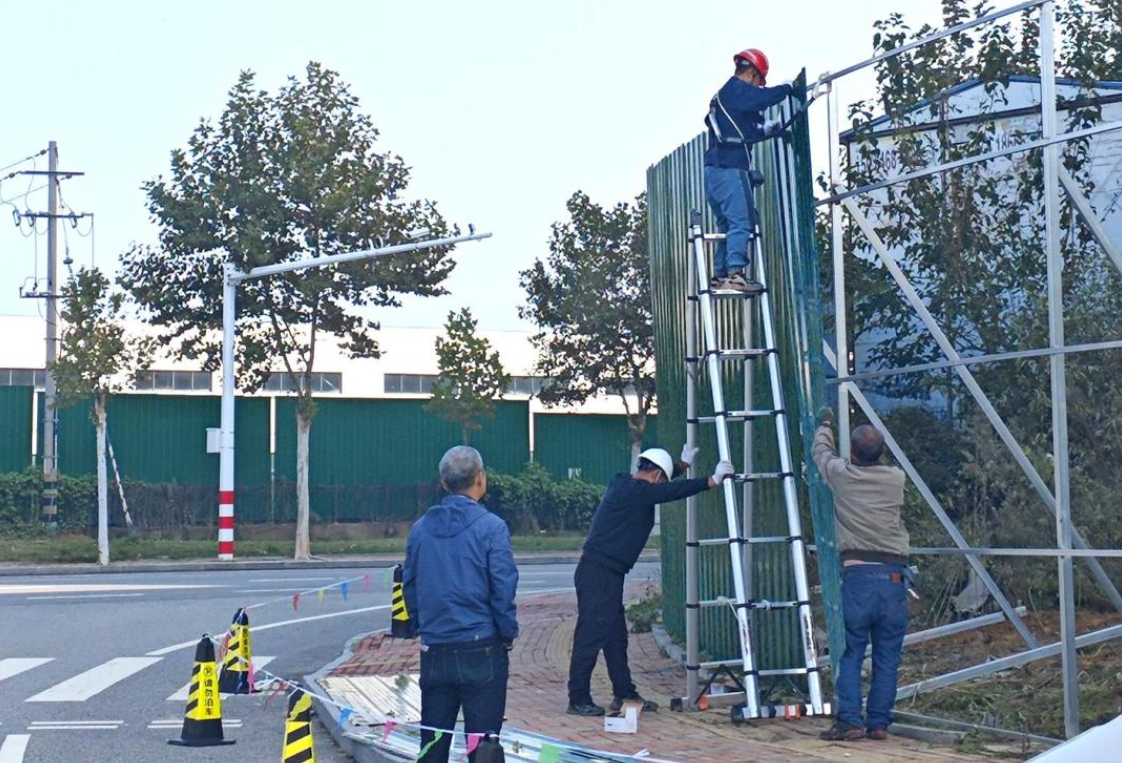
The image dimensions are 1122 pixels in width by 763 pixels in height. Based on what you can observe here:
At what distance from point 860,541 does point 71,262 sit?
110ft

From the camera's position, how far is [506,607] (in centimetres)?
705

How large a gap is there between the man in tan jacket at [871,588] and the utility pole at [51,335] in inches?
1021

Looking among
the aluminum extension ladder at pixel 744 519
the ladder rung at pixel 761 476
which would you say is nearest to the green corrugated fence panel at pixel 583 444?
the aluminum extension ladder at pixel 744 519

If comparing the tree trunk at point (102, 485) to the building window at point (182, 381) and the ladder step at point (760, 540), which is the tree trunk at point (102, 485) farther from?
the ladder step at point (760, 540)

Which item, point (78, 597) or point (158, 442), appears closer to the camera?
point (78, 597)

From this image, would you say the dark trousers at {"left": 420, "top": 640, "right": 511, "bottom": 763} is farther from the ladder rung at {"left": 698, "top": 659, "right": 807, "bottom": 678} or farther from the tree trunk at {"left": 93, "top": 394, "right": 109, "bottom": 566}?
the tree trunk at {"left": 93, "top": 394, "right": 109, "bottom": 566}

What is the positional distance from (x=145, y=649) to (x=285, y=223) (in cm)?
1858

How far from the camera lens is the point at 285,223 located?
3334 centimetres

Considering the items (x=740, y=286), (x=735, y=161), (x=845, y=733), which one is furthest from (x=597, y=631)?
(x=735, y=161)

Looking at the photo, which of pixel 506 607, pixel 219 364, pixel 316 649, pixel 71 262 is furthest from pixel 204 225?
pixel 506 607

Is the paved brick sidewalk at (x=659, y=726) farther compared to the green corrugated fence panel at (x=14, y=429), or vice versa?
the green corrugated fence panel at (x=14, y=429)

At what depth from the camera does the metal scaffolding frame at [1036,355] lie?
862cm

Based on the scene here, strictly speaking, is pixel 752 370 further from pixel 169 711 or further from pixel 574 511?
pixel 574 511

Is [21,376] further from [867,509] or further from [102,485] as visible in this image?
[867,509]
